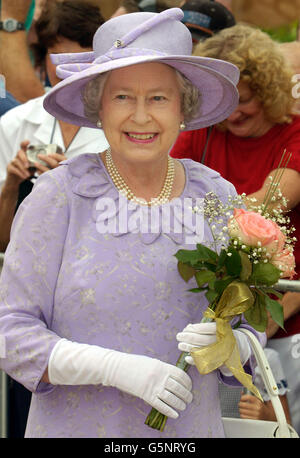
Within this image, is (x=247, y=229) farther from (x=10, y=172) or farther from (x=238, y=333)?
(x=10, y=172)

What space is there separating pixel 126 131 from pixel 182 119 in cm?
22

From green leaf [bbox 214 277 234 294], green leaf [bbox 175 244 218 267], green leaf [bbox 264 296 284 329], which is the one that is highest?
green leaf [bbox 175 244 218 267]

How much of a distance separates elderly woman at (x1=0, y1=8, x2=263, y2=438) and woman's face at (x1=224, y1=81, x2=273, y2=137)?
0.92 metres

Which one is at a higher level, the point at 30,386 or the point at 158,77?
the point at 158,77

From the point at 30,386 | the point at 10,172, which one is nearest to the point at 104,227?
the point at 30,386

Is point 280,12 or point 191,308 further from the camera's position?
point 280,12

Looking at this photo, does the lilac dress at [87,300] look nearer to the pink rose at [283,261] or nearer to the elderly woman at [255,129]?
the pink rose at [283,261]

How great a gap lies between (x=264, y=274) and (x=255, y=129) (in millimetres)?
1231

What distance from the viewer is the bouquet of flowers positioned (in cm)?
189

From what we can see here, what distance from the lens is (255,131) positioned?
3014mm

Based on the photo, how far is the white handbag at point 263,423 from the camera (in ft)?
6.42

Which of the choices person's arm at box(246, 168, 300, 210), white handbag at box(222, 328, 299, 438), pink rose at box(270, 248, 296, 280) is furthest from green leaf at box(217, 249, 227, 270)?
person's arm at box(246, 168, 300, 210)

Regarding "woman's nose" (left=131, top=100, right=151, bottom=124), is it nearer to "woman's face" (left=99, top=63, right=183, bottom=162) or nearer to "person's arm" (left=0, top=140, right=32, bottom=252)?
"woman's face" (left=99, top=63, right=183, bottom=162)

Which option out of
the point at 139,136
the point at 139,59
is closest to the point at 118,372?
the point at 139,136
